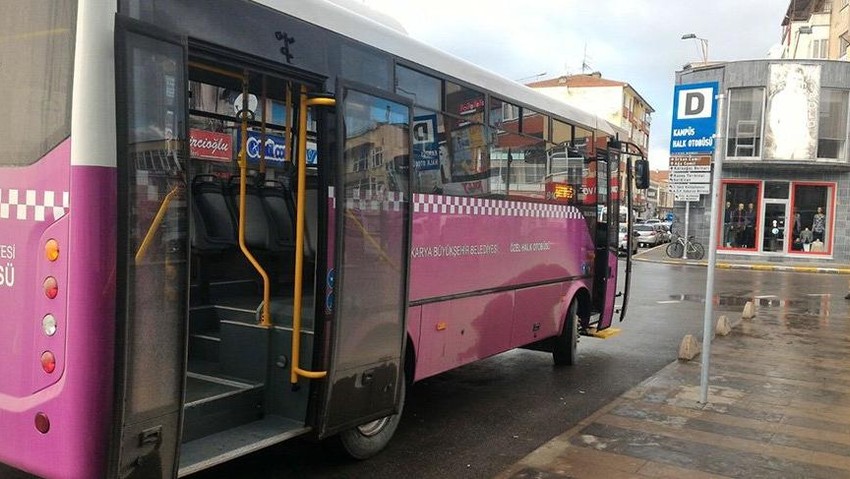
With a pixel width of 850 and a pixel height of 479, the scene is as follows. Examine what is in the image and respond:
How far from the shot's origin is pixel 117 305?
3.10 meters

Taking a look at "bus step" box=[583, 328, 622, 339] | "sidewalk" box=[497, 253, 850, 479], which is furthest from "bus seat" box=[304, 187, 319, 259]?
"bus step" box=[583, 328, 622, 339]

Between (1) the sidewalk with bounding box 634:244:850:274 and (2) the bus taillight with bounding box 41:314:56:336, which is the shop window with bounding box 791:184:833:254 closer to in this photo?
(1) the sidewalk with bounding box 634:244:850:274

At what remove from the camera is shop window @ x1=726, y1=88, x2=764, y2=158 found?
28906 millimetres

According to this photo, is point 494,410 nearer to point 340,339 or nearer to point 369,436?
point 369,436

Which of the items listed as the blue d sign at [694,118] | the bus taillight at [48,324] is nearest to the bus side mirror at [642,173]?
the blue d sign at [694,118]

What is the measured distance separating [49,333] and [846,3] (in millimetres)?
40937

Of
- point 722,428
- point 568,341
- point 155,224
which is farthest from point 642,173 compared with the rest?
point 155,224

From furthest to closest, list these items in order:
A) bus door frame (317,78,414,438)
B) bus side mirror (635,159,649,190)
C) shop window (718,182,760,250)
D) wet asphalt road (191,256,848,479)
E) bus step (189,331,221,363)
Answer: shop window (718,182,760,250)
bus side mirror (635,159,649,190)
bus step (189,331,221,363)
wet asphalt road (191,256,848,479)
bus door frame (317,78,414,438)

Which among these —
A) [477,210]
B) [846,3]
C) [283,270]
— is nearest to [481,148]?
[477,210]

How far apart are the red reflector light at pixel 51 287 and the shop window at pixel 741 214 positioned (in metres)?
31.0

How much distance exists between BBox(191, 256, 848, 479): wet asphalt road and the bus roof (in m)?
3.06

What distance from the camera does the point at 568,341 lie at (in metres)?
8.54

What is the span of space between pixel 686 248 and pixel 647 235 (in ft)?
40.9

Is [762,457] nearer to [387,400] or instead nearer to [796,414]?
[796,414]
